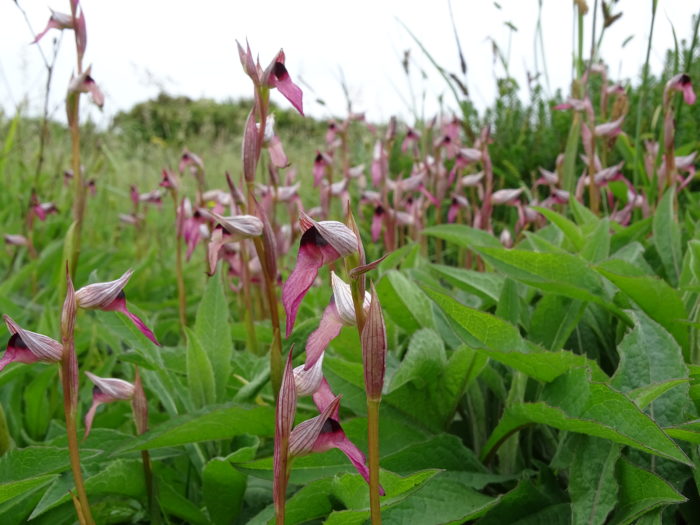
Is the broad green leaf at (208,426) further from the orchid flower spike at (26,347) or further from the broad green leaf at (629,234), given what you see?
the broad green leaf at (629,234)

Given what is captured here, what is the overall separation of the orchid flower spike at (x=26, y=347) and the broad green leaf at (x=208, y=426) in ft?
0.96

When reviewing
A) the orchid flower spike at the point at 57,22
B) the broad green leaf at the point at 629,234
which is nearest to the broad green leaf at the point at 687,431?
the broad green leaf at the point at 629,234

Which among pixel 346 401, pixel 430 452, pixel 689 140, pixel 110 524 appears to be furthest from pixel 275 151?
pixel 689 140

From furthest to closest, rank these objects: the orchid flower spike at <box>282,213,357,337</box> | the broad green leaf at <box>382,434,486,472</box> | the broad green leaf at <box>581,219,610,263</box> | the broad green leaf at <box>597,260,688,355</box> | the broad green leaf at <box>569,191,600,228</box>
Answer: the broad green leaf at <box>569,191,600,228</box> < the broad green leaf at <box>581,219,610,263</box> < the broad green leaf at <box>597,260,688,355</box> < the broad green leaf at <box>382,434,486,472</box> < the orchid flower spike at <box>282,213,357,337</box>

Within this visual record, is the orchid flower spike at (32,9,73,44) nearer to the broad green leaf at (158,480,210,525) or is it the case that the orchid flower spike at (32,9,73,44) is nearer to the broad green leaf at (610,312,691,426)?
the broad green leaf at (158,480,210,525)

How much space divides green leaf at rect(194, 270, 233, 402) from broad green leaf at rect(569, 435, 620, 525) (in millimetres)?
726

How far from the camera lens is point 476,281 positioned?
5.40ft

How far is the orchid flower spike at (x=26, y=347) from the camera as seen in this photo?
0.80 meters

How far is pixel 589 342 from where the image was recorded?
1.57 meters

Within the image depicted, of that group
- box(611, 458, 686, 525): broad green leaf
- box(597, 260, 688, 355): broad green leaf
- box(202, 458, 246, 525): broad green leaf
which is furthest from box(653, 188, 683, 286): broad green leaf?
box(202, 458, 246, 525): broad green leaf

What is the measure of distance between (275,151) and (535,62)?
2054 mm

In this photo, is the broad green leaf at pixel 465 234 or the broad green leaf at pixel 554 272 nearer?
the broad green leaf at pixel 554 272

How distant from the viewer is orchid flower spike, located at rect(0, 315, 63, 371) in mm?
800

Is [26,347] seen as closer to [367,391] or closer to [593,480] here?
[367,391]
